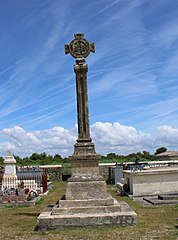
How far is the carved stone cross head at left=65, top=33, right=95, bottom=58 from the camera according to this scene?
10078mm

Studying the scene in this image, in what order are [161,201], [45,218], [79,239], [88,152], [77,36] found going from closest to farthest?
[79,239] → [45,218] → [88,152] → [77,36] → [161,201]

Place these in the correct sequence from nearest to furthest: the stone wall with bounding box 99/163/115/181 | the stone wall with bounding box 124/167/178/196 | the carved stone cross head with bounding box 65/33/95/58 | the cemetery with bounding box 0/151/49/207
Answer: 1. the carved stone cross head with bounding box 65/33/95/58
2. the cemetery with bounding box 0/151/49/207
3. the stone wall with bounding box 124/167/178/196
4. the stone wall with bounding box 99/163/115/181

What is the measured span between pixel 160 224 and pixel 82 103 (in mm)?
4141

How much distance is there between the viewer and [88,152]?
950cm

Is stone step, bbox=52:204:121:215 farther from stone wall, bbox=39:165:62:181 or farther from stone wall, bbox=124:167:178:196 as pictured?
stone wall, bbox=39:165:62:181

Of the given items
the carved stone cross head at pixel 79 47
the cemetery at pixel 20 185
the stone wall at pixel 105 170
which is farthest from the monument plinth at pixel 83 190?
the stone wall at pixel 105 170

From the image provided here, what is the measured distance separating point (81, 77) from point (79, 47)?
96 cm

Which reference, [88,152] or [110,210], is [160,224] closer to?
[110,210]

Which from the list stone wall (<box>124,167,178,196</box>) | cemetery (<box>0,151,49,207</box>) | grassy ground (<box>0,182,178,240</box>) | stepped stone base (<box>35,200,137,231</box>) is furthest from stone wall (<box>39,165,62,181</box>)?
stepped stone base (<box>35,200,137,231</box>)

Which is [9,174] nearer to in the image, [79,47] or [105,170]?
[105,170]

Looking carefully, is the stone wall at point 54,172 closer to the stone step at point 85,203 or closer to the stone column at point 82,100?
the stone column at point 82,100

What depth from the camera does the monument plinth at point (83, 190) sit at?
835 cm

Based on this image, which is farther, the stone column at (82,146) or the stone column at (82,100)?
the stone column at (82,100)

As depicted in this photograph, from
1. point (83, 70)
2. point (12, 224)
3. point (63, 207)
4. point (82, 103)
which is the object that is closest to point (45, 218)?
point (63, 207)
